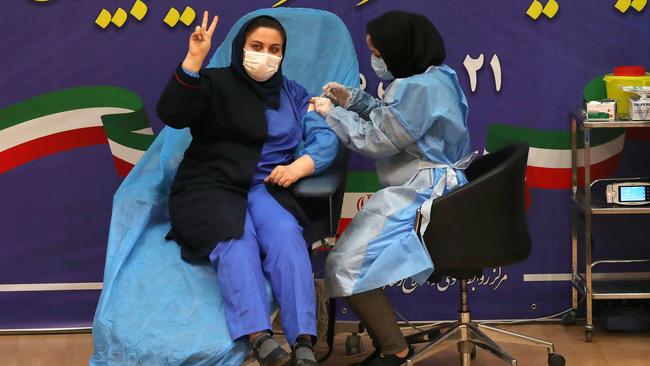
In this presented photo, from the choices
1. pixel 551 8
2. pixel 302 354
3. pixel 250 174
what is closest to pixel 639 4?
pixel 551 8

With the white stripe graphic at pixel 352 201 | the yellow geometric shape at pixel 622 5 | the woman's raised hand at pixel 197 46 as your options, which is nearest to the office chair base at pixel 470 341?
the white stripe graphic at pixel 352 201

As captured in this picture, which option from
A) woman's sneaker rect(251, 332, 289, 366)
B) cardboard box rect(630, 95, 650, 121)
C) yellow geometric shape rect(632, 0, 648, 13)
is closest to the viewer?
woman's sneaker rect(251, 332, 289, 366)

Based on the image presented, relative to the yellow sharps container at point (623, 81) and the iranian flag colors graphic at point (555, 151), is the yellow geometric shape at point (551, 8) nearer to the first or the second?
the yellow sharps container at point (623, 81)

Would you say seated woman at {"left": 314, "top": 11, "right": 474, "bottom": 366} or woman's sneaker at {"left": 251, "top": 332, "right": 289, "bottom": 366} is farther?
seated woman at {"left": 314, "top": 11, "right": 474, "bottom": 366}

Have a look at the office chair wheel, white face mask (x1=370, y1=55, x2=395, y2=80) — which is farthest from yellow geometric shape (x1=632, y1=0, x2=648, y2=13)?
the office chair wheel

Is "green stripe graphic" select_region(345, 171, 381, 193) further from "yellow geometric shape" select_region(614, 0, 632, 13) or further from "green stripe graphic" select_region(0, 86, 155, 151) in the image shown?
"yellow geometric shape" select_region(614, 0, 632, 13)

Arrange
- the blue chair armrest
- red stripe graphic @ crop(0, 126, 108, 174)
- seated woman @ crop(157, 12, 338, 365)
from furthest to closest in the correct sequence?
red stripe graphic @ crop(0, 126, 108, 174)
the blue chair armrest
seated woman @ crop(157, 12, 338, 365)

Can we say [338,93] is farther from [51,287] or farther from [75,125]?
[51,287]

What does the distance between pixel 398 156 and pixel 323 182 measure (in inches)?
12.6

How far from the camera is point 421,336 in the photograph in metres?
4.52

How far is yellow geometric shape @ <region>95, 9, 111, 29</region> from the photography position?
4.96m

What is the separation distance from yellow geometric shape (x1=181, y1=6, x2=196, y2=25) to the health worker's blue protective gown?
3.22 feet

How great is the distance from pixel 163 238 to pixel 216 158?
36 centimetres

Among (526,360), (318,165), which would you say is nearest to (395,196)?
(318,165)
